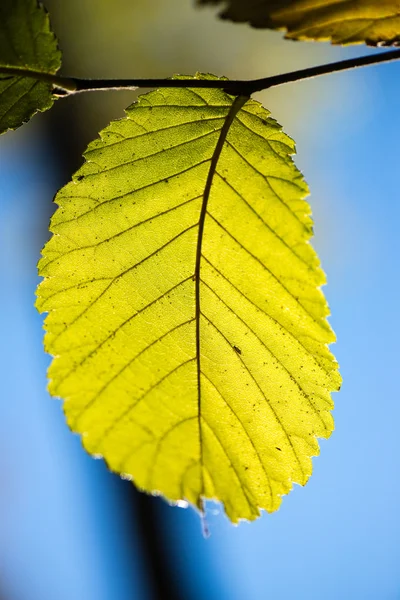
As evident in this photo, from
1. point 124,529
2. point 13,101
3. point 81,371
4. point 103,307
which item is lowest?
point 124,529

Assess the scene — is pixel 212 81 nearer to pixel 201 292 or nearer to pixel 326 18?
pixel 326 18

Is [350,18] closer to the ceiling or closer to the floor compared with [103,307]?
closer to the ceiling

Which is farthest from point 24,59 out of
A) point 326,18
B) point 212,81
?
point 326,18

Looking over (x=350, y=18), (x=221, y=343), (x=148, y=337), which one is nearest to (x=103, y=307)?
(x=148, y=337)

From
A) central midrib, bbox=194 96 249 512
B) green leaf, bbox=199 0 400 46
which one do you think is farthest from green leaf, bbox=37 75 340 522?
green leaf, bbox=199 0 400 46

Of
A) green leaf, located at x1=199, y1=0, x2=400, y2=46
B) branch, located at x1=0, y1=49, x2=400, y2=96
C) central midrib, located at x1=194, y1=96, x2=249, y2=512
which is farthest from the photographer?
central midrib, located at x1=194, y1=96, x2=249, y2=512

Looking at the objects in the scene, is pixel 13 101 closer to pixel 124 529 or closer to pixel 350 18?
pixel 350 18

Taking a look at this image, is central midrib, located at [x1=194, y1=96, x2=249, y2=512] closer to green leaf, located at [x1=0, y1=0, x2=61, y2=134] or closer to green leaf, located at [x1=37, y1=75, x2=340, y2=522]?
green leaf, located at [x1=37, y1=75, x2=340, y2=522]
